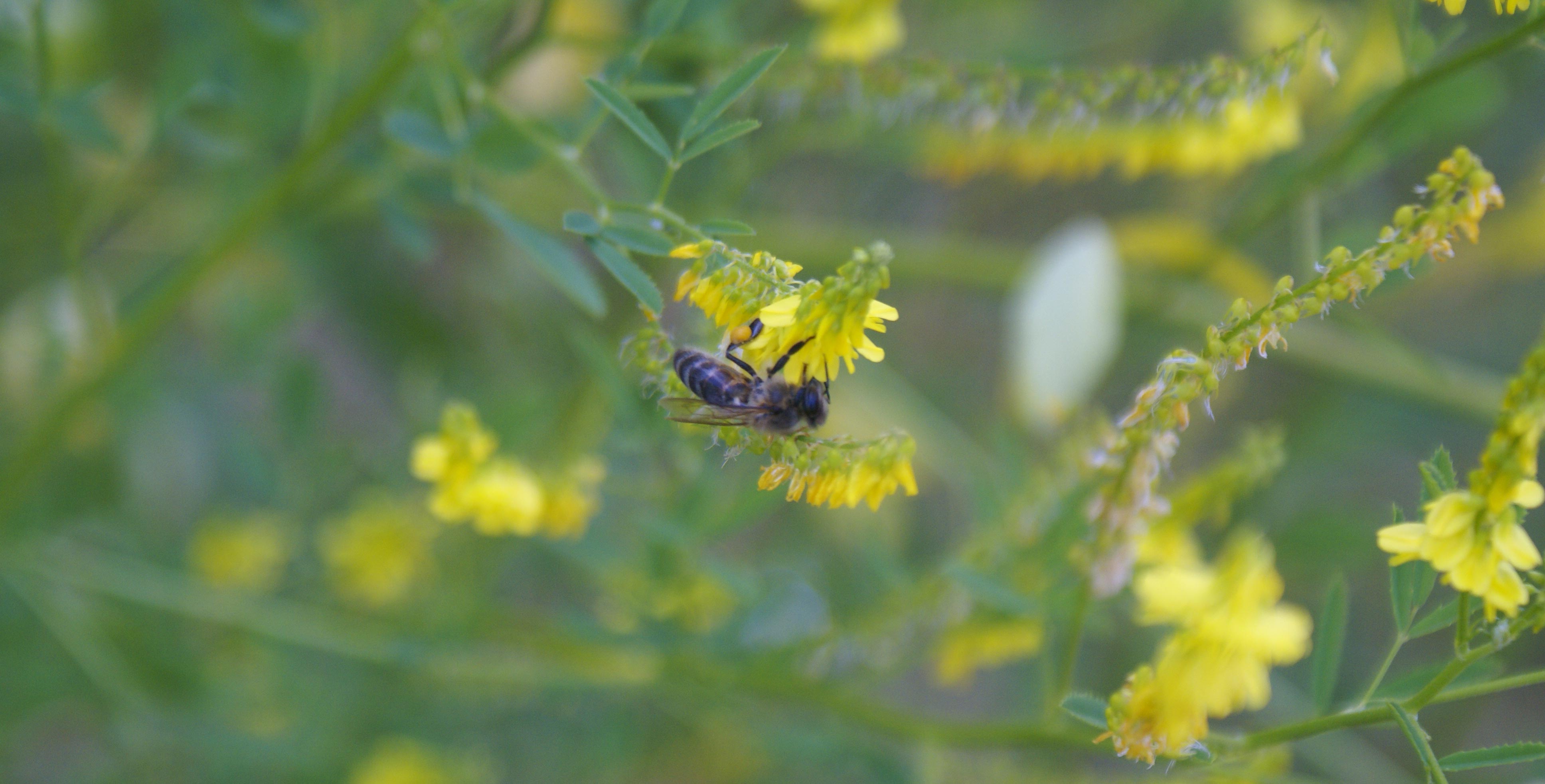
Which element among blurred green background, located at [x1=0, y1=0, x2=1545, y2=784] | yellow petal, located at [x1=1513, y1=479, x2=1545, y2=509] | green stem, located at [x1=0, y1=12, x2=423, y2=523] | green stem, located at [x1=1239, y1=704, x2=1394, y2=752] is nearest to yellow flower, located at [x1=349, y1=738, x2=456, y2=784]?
blurred green background, located at [x1=0, y1=0, x2=1545, y2=784]

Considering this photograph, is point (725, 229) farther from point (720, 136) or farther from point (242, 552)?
point (242, 552)

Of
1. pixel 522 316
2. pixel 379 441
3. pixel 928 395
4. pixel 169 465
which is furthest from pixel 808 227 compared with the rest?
pixel 169 465

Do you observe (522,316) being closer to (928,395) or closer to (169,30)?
(169,30)

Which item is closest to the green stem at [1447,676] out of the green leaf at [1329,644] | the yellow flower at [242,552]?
the green leaf at [1329,644]

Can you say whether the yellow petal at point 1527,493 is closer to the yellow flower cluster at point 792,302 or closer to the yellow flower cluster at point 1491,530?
the yellow flower cluster at point 1491,530

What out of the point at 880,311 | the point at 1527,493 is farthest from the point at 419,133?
the point at 1527,493

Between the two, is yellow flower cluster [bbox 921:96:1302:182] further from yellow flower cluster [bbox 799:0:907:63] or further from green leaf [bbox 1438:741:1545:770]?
green leaf [bbox 1438:741:1545:770]
